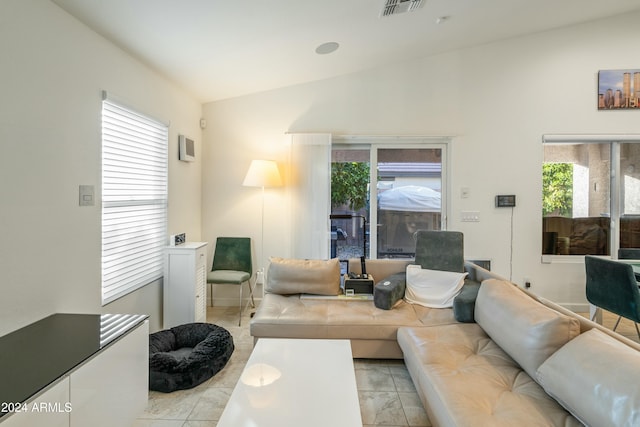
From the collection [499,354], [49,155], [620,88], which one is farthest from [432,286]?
[620,88]

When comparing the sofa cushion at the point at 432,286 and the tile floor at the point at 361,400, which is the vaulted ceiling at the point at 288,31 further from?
the tile floor at the point at 361,400

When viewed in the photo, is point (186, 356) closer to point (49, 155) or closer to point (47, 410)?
point (47, 410)

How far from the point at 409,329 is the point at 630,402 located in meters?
1.35

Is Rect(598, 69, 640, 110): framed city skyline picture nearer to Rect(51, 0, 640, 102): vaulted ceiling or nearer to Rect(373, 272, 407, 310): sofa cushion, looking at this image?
Rect(51, 0, 640, 102): vaulted ceiling

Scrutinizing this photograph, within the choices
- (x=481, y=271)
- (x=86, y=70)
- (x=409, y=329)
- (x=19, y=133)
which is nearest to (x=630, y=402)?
(x=409, y=329)

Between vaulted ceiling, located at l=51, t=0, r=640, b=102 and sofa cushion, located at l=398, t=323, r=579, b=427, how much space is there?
2544 millimetres

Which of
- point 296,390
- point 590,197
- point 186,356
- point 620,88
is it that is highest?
point 620,88

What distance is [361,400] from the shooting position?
2168 millimetres

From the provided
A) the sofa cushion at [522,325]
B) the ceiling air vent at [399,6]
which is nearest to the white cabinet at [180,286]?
the sofa cushion at [522,325]

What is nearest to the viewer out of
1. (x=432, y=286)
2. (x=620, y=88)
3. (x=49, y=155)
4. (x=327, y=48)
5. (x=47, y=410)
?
(x=47, y=410)

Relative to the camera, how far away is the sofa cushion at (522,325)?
1630 mm

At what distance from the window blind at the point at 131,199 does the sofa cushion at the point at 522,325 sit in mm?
2715

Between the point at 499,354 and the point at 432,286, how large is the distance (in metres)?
0.98

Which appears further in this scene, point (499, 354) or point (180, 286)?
point (180, 286)
